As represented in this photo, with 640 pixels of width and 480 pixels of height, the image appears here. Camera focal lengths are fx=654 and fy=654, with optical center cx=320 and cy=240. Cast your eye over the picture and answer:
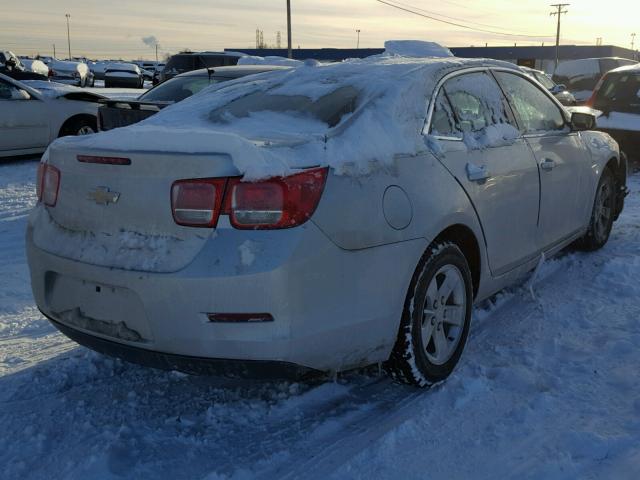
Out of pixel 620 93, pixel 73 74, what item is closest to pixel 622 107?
pixel 620 93

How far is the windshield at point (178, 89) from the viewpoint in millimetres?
8375

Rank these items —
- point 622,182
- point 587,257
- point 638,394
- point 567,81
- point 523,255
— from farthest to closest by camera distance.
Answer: point 567,81 → point 622,182 → point 587,257 → point 523,255 → point 638,394

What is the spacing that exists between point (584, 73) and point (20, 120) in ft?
57.7

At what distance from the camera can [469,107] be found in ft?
12.2

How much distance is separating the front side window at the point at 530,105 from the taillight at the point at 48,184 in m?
2.71

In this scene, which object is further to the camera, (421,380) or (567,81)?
(567,81)

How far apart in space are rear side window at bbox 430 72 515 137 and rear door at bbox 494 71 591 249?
0.64 ft

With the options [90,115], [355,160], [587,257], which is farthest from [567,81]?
[355,160]

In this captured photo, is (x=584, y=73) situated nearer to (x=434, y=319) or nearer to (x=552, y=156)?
(x=552, y=156)

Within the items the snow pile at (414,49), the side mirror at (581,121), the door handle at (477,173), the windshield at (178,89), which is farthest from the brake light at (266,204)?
the windshield at (178,89)

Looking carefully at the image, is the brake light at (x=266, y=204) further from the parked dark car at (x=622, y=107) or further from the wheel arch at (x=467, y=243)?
the parked dark car at (x=622, y=107)

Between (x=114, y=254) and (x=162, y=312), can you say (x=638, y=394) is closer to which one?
(x=162, y=312)

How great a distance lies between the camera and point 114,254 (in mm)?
2654

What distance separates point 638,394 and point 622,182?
3244 mm
